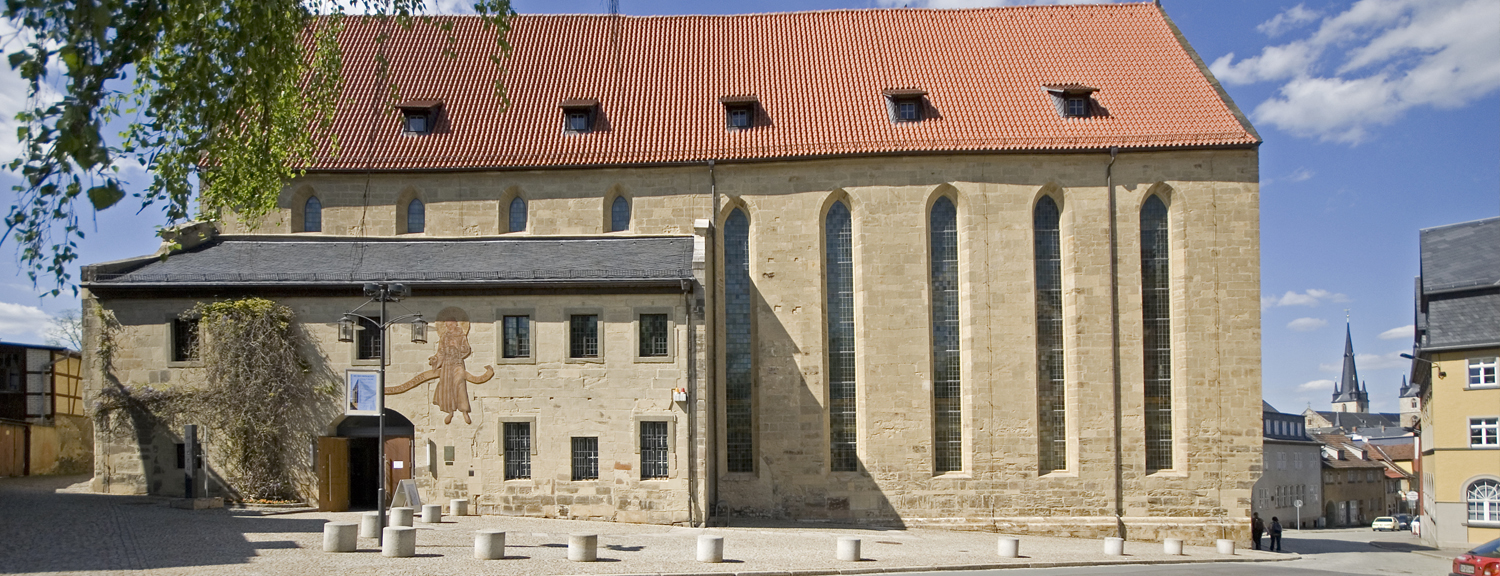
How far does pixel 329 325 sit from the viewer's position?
23891mm

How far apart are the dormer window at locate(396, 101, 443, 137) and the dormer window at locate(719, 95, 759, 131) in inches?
298

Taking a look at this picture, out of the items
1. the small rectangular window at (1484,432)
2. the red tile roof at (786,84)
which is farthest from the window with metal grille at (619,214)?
the small rectangular window at (1484,432)

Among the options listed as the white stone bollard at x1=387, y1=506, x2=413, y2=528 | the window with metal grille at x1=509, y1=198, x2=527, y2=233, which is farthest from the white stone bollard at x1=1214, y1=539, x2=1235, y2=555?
A: the window with metal grille at x1=509, y1=198, x2=527, y2=233

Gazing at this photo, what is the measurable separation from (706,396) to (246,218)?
9.66m

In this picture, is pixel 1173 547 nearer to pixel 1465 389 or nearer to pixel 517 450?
pixel 517 450

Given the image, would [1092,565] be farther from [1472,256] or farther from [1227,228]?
[1472,256]

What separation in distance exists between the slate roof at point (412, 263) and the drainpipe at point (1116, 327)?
10.4m

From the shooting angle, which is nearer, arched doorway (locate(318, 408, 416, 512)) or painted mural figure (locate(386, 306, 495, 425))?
arched doorway (locate(318, 408, 416, 512))

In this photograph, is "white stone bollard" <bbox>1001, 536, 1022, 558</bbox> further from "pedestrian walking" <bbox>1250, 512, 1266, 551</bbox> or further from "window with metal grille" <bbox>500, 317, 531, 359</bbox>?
"window with metal grille" <bbox>500, 317, 531, 359</bbox>

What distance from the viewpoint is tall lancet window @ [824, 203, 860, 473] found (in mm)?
27234

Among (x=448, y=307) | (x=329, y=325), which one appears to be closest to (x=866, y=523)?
(x=448, y=307)

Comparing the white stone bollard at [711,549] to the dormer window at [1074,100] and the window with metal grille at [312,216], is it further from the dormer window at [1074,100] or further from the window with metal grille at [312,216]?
the dormer window at [1074,100]

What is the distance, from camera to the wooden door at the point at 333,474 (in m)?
23.0

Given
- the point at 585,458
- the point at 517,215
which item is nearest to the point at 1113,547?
the point at 585,458
